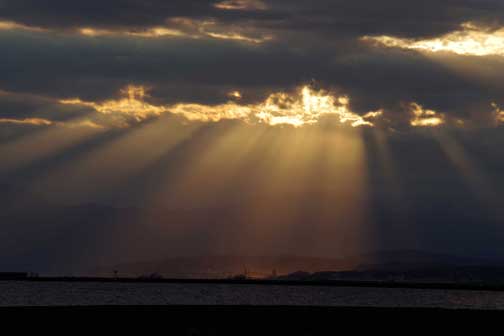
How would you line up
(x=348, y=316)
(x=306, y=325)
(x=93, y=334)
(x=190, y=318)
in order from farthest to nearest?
(x=348, y=316)
(x=190, y=318)
(x=306, y=325)
(x=93, y=334)

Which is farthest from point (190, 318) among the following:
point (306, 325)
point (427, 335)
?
point (427, 335)

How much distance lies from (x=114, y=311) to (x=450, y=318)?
30702 mm

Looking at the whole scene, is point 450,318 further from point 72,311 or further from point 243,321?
point 72,311

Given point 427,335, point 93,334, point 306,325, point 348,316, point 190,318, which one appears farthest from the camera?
point 348,316

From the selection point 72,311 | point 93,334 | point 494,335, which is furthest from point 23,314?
point 494,335

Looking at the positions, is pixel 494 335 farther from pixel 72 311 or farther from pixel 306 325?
pixel 72 311

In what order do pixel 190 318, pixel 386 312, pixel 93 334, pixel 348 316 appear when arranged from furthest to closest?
pixel 386 312
pixel 348 316
pixel 190 318
pixel 93 334

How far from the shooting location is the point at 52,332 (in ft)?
198

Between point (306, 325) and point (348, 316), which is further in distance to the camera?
point (348, 316)

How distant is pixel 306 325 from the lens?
68.9 m

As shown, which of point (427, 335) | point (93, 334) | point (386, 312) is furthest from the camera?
point (386, 312)

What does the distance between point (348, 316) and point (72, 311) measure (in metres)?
24.9

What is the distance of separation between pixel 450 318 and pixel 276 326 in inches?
818

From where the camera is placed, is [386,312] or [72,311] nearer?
[72,311]
